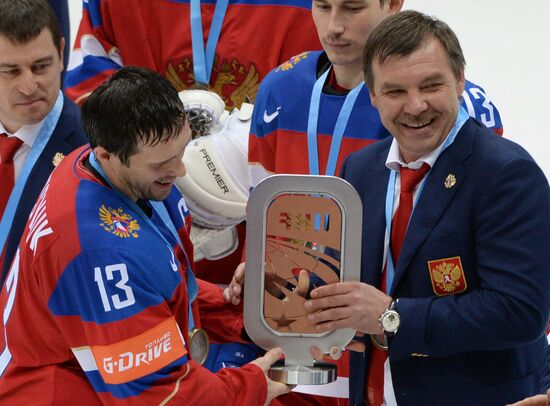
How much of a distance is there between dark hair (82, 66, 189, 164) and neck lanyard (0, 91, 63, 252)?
2.14 ft

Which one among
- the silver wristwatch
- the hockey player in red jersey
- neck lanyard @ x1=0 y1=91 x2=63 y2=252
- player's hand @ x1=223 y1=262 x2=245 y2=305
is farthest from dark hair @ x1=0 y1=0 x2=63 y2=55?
the silver wristwatch

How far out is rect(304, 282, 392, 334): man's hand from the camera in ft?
7.19

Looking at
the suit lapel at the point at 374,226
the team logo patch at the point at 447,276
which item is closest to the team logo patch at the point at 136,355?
the suit lapel at the point at 374,226

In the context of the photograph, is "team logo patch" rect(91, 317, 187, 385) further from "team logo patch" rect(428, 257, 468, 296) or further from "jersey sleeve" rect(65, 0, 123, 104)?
"jersey sleeve" rect(65, 0, 123, 104)

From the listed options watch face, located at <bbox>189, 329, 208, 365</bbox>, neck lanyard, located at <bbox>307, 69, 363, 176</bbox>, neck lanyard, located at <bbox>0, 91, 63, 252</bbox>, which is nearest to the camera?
watch face, located at <bbox>189, 329, 208, 365</bbox>

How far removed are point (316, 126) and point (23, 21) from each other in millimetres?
749

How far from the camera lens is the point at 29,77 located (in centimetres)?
287

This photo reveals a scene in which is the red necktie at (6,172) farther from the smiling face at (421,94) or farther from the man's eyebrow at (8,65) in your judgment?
the smiling face at (421,94)

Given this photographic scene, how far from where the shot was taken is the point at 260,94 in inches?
119

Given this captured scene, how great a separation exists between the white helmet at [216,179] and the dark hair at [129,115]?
0.68m

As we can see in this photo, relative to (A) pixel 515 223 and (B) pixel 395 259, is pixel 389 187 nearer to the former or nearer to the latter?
(B) pixel 395 259

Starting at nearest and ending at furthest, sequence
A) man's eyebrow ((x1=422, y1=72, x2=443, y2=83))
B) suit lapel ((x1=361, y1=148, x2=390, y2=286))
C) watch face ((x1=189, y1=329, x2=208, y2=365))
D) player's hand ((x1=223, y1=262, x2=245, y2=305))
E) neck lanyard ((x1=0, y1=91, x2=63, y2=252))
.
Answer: man's eyebrow ((x1=422, y1=72, x2=443, y2=83)) → suit lapel ((x1=361, y1=148, x2=390, y2=286)) → watch face ((x1=189, y1=329, x2=208, y2=365)) → player's hand ((x1=223, y1=262, x2=245, y2=305)) → neck lanyard ((x1=0, y1=91, x2=63, y2=252))

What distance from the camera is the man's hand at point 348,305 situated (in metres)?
2.19

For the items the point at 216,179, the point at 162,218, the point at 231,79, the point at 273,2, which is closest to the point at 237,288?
the point at 162,218
